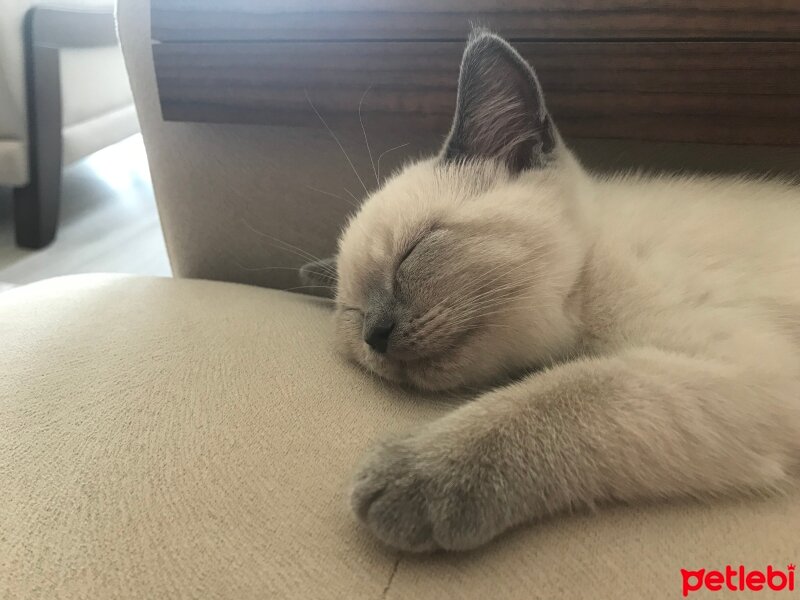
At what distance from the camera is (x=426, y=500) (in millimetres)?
646

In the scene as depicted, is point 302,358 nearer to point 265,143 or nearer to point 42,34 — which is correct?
point 265,143

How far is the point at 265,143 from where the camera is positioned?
4.29 feet

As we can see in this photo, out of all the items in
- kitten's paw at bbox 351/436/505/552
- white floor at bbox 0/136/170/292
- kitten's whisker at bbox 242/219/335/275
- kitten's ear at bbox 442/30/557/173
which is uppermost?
kitten's ear at bbox 442/30/557/173

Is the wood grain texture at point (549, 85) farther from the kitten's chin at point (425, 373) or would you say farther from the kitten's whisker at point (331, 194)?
the kitten's chin at point (425, 373)

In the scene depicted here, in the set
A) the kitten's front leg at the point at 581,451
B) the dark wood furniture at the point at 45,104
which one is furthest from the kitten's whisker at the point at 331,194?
the dark wood furniture at the point at 45,104

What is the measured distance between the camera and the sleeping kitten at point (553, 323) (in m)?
0.67

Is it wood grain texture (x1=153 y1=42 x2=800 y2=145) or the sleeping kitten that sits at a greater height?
wood grain texture (x1=153 y1=42 x2=800 y2=145)

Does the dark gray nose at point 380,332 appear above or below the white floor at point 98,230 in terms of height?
above

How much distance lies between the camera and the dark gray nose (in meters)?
0.85

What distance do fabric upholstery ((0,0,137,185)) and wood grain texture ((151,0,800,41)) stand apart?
1437 millimetres

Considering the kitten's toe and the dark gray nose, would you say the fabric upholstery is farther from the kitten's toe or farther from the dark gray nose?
the kitten's toe

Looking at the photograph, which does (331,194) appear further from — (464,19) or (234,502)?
(234,502)

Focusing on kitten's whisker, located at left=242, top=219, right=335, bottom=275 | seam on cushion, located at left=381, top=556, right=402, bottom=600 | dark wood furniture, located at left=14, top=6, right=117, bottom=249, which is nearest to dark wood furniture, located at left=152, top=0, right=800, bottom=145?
kitten's whisker, located at left=242, top=219, right=335, bottom=275

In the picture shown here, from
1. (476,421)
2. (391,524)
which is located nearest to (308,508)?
(391,524)
